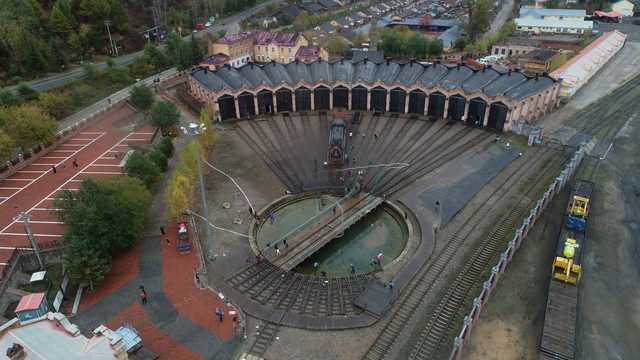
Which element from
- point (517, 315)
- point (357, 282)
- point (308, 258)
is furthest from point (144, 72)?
point (517, 315)

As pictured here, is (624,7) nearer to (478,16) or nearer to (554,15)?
(554,15)

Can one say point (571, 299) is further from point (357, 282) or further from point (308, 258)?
point (308, 258)

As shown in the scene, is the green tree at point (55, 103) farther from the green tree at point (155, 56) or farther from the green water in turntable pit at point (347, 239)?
the green water in turntable pit at point (347, 239)

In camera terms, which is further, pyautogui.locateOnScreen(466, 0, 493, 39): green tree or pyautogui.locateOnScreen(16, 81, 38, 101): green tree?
pyautogui.locateOnScreen(466, 0, 493, 39): green tree

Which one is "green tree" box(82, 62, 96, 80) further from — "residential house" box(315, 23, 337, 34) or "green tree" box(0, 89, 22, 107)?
"residential house" box(315, 23, 337, 34)

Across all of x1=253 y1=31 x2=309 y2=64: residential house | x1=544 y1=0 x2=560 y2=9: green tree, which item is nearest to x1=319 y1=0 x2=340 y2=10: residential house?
x1=253 y1=31 x2=309 y2=64: residential house

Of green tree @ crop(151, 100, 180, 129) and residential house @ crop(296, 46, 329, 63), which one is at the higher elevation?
residential house @ crop(296, 46, 329, 63)

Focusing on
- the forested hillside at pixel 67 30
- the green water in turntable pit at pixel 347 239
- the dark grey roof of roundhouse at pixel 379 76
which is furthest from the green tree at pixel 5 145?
the green water in turntable pit at pixel 347 239
